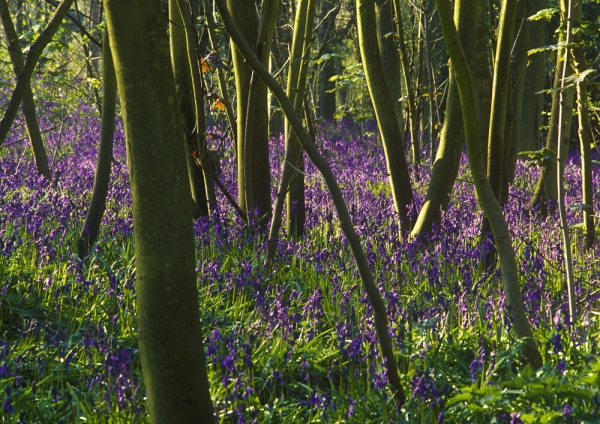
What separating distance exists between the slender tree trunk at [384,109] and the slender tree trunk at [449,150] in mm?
403

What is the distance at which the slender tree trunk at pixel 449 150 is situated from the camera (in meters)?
5.43

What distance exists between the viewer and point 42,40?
138 inches

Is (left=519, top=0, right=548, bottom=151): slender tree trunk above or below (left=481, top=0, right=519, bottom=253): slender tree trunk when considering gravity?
above

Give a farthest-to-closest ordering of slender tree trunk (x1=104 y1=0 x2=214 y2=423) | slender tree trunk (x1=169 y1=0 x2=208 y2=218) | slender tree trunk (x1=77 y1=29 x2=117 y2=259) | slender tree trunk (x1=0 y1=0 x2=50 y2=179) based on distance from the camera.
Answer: slender tree trunk (x1=0 y1=0 x2=50 y2=179) → slender tree trunk (x1=169 y1=0 x2=208 y2=218) → slender tree trunk (x1=77 y1=29 x2=117 y2=259) → slender tree trunk (x1=104 y1=0 x2=214 y2=423)

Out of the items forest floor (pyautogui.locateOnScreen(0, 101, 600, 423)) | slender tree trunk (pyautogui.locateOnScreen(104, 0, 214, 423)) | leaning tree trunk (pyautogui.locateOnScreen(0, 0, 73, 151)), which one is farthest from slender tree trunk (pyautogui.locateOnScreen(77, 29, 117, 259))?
slender tree trunk (pyautogui.locateOnScreen(104, 0, 214, 423))

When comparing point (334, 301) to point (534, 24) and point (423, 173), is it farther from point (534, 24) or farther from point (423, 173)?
point (534, 24)

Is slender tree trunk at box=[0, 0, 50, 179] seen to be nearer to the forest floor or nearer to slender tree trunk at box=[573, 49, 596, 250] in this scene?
the forest floor

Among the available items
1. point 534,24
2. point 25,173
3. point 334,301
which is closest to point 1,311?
point 334,301

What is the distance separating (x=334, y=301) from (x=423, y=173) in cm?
599

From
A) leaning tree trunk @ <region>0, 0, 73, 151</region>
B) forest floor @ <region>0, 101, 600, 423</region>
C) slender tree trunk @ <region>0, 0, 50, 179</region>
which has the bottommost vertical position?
forest floor @ <region>0, 101, 600, 423</region>

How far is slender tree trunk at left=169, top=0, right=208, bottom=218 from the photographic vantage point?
5.74m

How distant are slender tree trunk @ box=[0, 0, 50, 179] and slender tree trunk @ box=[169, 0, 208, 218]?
58.1 inches

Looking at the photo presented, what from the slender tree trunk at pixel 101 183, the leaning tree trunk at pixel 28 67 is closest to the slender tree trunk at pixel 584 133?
the leaning tree trunk at pixel 28 67

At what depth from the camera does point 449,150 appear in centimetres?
563
